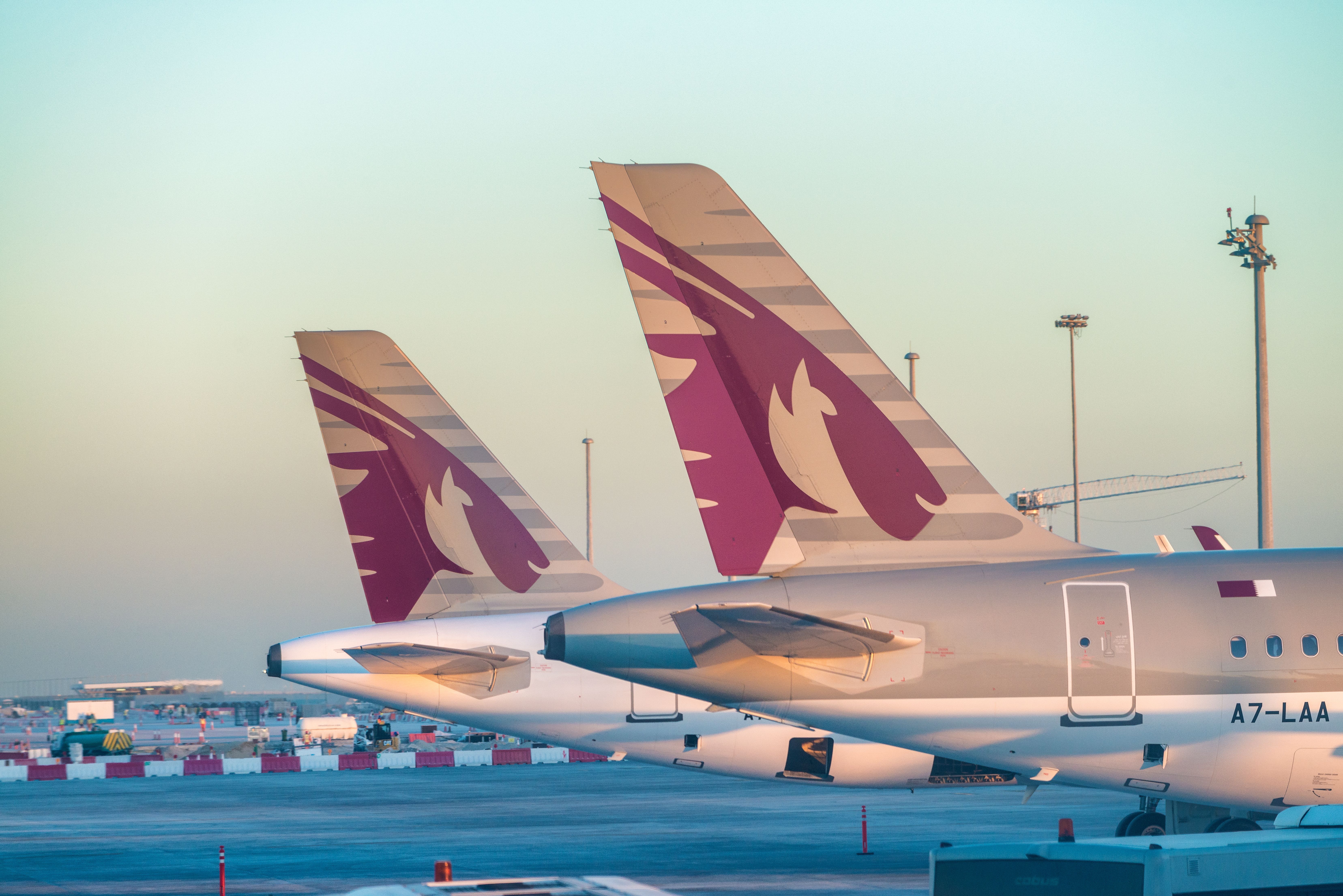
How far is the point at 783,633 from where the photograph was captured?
16625 mm

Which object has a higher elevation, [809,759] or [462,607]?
[462,607]

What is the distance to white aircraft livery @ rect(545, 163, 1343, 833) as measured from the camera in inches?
719

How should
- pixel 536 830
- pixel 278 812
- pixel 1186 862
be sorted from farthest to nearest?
pixel 278 812, pixel 536 830, pixel 1186 862

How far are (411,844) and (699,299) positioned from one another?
14578mm

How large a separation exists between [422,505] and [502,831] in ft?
23.4

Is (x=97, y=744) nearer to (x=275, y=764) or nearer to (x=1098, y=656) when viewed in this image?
(x=275, y=764)

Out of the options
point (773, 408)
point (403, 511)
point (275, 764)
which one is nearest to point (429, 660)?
point (403, 511)

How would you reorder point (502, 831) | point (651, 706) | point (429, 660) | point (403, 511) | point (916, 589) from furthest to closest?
point (502, 831)
point (403, 511)
point (651, 706)
point (429, 660)
point (916, 589)

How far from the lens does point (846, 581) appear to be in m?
18.3

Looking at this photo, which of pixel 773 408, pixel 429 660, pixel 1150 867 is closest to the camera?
pixel 1150 867

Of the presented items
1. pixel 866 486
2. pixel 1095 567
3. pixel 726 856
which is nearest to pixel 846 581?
pixel 866 486

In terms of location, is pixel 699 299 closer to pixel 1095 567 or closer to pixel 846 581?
pixel 846 581

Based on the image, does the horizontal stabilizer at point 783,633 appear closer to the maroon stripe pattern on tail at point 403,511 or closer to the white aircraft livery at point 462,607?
the white aircraft livery at point 462,607

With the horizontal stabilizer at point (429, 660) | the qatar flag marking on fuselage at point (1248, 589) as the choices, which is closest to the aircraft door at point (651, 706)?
the horizontal stabilizer at point (429, 660)
